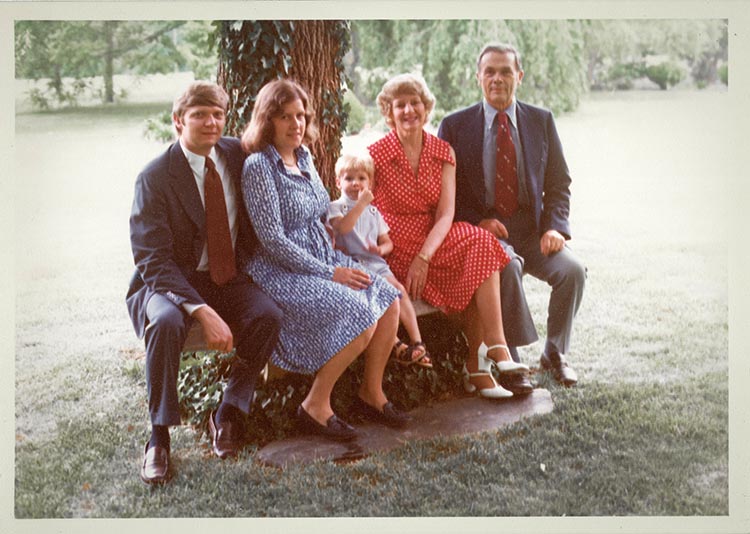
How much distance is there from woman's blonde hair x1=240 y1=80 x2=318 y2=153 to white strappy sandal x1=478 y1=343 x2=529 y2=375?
4.43 ft

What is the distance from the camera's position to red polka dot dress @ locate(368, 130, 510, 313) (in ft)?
13.6

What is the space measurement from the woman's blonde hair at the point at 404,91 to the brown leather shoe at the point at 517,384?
1254 millimetres

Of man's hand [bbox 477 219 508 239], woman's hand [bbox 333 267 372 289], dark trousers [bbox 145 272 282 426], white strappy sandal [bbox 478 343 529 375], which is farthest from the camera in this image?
man's hand [bbox 477 219 508 239]

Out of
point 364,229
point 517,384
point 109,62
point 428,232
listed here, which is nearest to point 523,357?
point 517,384

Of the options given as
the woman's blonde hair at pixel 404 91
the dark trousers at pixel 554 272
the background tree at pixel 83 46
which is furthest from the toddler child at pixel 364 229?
the background tree at pixel 83 46

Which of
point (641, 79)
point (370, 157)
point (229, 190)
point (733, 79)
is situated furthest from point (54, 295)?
point (733, 79)

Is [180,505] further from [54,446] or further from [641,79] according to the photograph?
[641,79]

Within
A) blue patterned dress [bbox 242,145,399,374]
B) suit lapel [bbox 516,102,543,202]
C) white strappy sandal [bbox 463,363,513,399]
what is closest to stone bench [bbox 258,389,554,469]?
white strappy sandal [bbox 463,363,513,399]

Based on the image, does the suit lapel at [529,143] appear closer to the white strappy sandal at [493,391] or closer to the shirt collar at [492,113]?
the shirt collar at [492,113]

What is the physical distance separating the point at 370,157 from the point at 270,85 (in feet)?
1.78

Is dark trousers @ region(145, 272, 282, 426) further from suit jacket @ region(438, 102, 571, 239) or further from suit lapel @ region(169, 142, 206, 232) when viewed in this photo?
suit jacket @ region(438, 102, 571, 239)

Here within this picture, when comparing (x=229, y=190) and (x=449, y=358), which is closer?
(x=229, y=190)

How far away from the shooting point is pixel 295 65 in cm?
418

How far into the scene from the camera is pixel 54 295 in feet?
14.0
